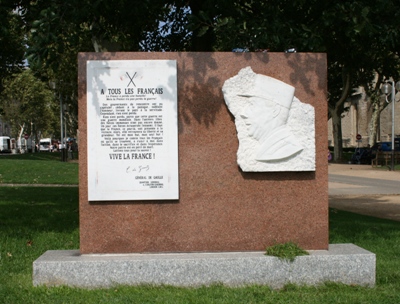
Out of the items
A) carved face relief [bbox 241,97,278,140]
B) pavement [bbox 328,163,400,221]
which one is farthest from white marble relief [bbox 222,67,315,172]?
pavement [bbox 328,163,400,221]

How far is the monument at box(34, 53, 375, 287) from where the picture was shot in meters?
6.23

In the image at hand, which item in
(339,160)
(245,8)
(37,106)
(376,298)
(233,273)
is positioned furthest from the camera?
(37,106)

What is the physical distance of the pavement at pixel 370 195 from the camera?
14578 millimetres

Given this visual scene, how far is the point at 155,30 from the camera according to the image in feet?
44.1

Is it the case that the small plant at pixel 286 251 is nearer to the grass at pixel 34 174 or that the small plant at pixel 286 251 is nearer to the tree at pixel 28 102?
the grass at pixel 34 174

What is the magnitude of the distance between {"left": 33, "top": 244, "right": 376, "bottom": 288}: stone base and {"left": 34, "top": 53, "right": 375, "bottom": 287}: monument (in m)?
0.03

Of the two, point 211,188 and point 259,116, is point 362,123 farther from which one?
point 211,188

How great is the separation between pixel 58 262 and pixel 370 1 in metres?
5.44

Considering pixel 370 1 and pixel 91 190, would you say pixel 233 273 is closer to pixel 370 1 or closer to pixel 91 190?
pixel 91 190

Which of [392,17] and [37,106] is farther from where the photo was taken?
[37,106]

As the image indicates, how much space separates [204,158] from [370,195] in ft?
43.2

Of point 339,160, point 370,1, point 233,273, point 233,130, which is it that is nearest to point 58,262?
point 233,273

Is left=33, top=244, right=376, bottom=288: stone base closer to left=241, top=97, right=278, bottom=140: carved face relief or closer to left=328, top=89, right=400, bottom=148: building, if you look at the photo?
left=241, top=97, right=278, bottom=140: carved face relief

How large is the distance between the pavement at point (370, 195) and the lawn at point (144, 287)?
8.11 feet
